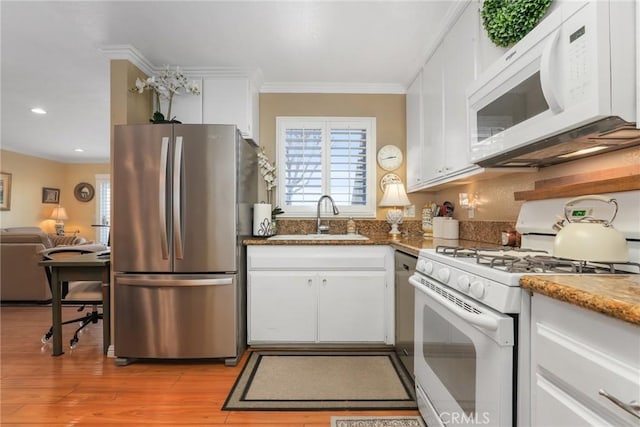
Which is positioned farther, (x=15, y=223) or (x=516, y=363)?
(x=15, y=223)

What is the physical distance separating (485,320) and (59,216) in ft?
27.6

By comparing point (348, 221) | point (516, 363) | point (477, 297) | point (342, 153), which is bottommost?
point (516, 363)

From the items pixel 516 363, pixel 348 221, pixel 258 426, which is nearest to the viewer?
pixel 516 363

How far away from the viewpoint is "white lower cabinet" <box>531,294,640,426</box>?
0.64m

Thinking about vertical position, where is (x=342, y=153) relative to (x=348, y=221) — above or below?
above

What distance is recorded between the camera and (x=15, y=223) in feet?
20.3

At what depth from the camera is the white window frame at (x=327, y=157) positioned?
125 inches

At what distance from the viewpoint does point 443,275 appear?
1372 millimetres

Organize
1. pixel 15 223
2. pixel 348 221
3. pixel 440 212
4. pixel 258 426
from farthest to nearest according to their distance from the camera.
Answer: pixel 15 223 < pixel 348 221 < pixel 440 212 < pixel 258 426

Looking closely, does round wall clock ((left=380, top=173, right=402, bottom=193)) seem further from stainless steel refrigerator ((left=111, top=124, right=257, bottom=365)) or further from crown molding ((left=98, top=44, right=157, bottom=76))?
crown molding ((left=98, top=44, right=157, bottom=76))

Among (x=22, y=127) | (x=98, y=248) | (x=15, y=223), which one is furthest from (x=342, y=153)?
(x=15, y=223)

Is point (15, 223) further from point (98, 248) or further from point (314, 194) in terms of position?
point (314, 194)

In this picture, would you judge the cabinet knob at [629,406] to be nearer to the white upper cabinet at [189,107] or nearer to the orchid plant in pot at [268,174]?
the orchid plant in pot at [268,174]

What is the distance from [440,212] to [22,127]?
587cm
